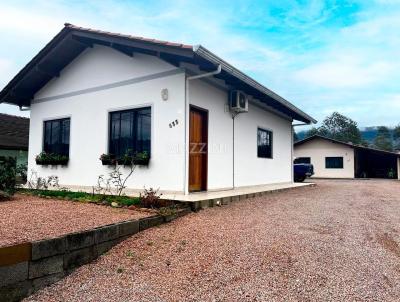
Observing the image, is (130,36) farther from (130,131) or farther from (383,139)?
(383,139)

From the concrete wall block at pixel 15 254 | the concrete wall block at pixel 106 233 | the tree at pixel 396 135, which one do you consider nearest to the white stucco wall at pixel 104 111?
the concrete wall block at pixel 106 233

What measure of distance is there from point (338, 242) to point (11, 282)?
152 inches

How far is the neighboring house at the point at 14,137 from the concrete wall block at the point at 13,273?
1247 cm

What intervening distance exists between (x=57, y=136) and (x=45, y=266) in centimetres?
767

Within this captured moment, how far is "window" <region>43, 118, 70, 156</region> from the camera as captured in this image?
9826mm

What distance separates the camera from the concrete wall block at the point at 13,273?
2854mm

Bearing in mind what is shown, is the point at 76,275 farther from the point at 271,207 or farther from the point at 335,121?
the point at 335,121

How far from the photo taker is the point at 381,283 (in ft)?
9.99

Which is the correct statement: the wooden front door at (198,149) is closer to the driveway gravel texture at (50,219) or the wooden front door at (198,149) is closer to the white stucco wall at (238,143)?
the white stucco wall at (238,143)

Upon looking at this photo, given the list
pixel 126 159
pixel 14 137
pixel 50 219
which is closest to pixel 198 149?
pixel 126 159

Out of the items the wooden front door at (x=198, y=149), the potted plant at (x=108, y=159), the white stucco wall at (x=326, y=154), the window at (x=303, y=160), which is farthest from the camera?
the window at (x=303, y=160)

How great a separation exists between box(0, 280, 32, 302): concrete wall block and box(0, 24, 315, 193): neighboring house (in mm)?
4288

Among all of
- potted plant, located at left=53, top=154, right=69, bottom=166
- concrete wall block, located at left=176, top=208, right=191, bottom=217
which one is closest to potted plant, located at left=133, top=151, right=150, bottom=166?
concrete wall block, located at left=176, top=208, right=191, bottom=217

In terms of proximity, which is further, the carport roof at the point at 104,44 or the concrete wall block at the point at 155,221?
the carport roof at the point at 104,44
